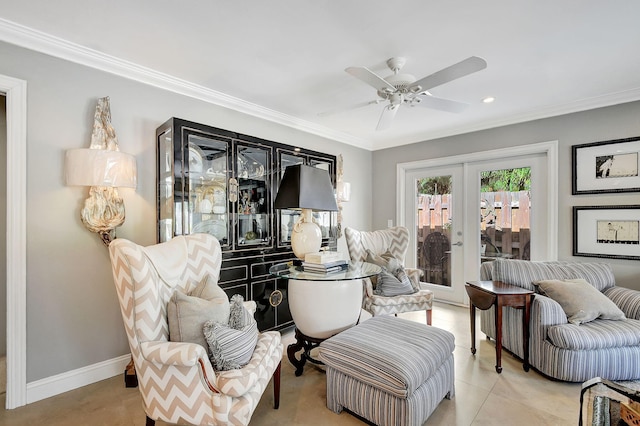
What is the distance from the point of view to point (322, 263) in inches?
90.5

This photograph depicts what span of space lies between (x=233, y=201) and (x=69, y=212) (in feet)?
3.87

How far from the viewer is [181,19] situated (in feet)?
6.14

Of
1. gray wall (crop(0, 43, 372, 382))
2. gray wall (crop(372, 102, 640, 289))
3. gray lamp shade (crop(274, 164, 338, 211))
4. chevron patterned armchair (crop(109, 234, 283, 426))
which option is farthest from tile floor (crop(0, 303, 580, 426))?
gray wall (crop(372, 102, 640, 289))

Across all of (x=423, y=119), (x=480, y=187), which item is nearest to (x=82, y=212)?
(x=423, y=119)

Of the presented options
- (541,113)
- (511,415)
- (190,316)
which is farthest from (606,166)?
(190,316)

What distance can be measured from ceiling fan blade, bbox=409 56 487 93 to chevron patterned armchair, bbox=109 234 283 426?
196cm

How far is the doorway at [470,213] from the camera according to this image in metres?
3.55

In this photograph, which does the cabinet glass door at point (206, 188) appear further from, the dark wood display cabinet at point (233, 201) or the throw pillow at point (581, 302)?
the throw pillow at point (581, 302)

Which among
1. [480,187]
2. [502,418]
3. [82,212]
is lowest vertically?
[502,418]

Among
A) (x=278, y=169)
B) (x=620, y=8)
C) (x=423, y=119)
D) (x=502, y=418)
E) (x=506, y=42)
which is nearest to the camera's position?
(x=620, y=8)

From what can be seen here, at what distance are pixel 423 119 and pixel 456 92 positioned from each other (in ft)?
2.65

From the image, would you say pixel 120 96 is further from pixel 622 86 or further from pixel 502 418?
pixel 622 86

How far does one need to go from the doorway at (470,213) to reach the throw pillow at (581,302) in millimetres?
1020

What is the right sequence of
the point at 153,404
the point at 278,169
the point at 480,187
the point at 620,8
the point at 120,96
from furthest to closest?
the point at 480,187 → the point at 278,169 → the point at 120,96 → the point at 620,8 → the point at 153,404
